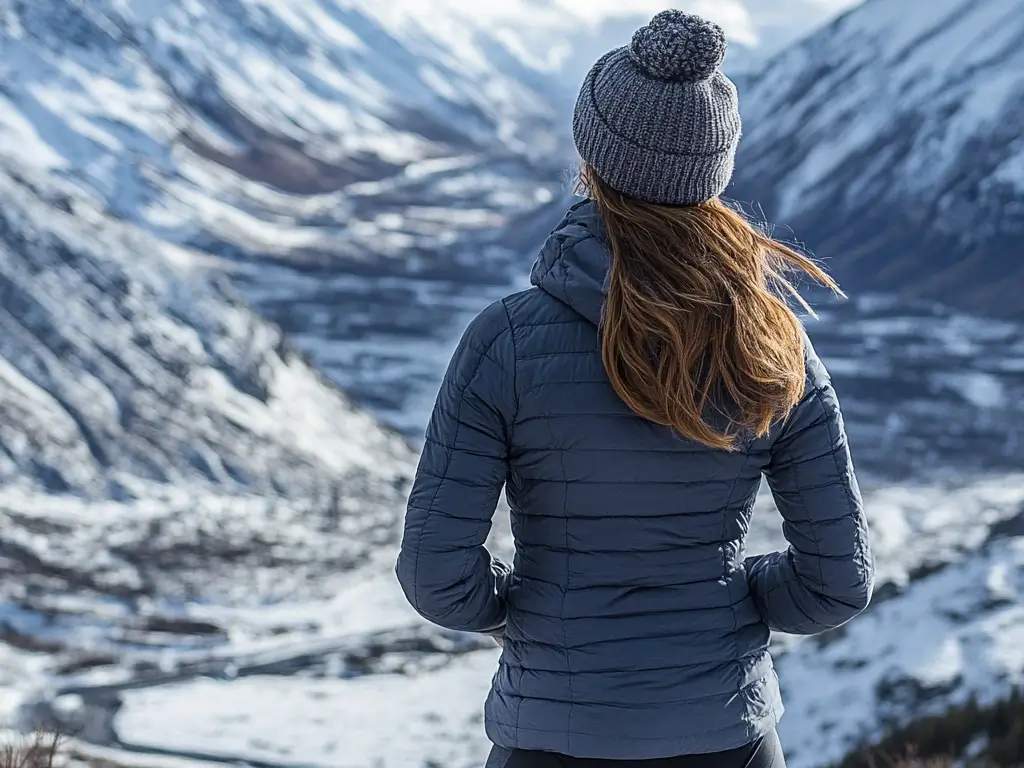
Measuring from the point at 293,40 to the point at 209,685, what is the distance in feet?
482

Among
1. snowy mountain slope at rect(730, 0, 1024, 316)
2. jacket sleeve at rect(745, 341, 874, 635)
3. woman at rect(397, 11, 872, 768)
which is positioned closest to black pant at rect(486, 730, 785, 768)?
woman at rect(397, 11, 872, 768)

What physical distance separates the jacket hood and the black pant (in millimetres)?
606

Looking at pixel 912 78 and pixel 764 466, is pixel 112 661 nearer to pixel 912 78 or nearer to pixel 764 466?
pixel 764 466

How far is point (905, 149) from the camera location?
6869cm

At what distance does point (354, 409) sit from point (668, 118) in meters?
30.1

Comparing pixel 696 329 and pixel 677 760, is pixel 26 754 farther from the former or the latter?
pixel 696 329

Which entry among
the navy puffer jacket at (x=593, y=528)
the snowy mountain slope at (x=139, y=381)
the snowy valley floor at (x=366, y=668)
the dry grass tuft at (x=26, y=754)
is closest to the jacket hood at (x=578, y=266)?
the navy puffer jacket at (x=593, y=528)

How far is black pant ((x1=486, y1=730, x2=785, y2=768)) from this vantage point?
1.84m

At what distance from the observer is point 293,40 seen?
153 meters

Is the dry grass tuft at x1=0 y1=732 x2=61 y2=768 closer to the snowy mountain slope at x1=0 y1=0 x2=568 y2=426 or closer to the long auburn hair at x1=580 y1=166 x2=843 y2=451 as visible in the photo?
the long auburn hair at x1=580 y1=166 x2=843 y2=451

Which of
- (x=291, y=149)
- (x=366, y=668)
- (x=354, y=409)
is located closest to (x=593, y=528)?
(x=366, y=668)

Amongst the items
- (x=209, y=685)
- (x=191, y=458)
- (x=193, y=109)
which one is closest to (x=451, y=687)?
(x=209, y=685)

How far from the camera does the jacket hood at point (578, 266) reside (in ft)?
5.97

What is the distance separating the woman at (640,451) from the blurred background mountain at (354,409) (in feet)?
1.22
